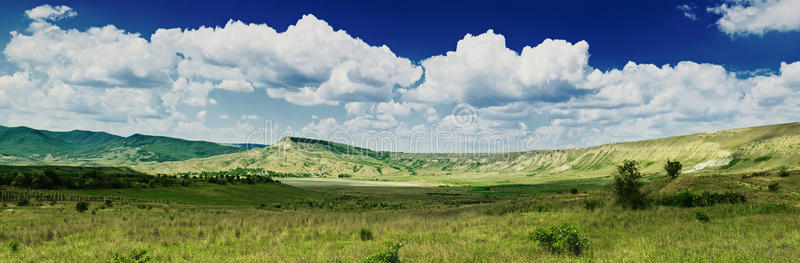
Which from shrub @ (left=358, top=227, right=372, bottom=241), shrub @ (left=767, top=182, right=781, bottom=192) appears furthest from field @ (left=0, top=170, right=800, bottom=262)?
shrub @ (left=767, top=182, right=781, bottom=192)

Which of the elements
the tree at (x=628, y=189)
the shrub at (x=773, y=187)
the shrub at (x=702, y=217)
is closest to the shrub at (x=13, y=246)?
the shrub at (x=702, y=217)

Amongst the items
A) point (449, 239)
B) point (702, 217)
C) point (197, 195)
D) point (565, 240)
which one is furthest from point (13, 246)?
point (197, 195)

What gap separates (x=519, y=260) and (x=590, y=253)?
286 centimetres

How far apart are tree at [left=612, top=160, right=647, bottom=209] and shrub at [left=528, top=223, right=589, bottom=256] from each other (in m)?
15.6

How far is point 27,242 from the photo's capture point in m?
16.5

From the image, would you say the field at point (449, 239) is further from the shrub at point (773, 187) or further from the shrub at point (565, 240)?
the shrub at point (773, 187)

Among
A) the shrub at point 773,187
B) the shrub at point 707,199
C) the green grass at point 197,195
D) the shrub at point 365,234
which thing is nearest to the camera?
the shrub at point 365,234

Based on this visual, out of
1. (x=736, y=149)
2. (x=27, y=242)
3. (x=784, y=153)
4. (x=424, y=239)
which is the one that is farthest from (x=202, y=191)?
(x=736, y=149)

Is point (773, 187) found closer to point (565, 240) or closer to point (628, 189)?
point (628, 189)

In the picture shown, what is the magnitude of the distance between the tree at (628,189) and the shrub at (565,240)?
15556mm

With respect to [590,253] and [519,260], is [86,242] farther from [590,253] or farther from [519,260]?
[590,253]

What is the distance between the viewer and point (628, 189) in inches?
1139

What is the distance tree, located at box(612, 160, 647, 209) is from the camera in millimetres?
26469

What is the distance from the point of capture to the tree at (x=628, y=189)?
1042 inches
